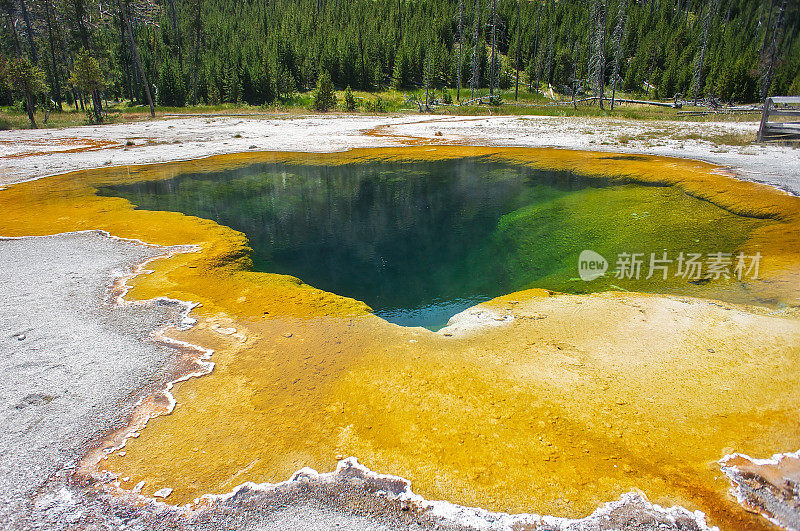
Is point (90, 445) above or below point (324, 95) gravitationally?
below

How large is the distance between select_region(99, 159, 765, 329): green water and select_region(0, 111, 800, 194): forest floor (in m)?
4.94

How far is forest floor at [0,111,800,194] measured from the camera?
1897cm

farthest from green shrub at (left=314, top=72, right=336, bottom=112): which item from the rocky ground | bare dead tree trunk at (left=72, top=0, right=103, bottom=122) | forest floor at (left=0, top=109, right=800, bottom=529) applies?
the rocky ground

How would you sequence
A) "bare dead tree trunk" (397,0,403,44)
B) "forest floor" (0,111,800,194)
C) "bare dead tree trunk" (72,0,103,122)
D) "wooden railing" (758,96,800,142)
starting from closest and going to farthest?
1. "forest floor" (0,111,800,194)
2. "wooden railing" (758,96,800,142)
3. "bare dead tree trunk" (72,0,103,122)
4. "bare dead tree trunk" (397,0,403,44)

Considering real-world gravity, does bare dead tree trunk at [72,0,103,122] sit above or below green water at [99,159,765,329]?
above

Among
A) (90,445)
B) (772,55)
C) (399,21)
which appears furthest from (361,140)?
(399,21)

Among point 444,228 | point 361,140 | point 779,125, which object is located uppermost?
point 779,125

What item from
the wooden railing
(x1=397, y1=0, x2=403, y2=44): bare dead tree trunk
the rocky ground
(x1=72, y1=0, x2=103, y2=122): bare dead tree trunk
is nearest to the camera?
the rocky ground

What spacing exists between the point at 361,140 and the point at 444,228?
684 inches

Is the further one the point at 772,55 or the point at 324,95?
the point at 324,95

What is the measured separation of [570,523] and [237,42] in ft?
262

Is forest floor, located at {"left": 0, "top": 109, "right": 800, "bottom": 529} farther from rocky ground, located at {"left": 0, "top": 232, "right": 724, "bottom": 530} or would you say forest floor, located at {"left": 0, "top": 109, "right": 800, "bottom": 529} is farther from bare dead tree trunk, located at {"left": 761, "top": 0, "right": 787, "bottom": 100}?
bare dead tree trunk, located at {"left": 761, "top": 0, "right": 787, "bottom": 100}

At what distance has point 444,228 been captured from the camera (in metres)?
12.9

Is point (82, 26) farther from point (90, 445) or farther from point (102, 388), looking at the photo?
point (90, 445)
